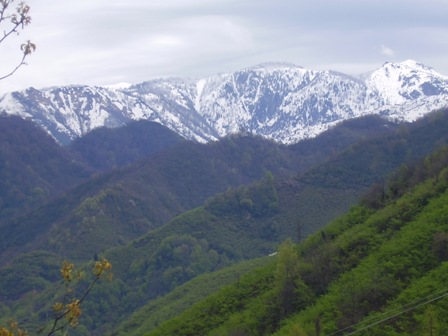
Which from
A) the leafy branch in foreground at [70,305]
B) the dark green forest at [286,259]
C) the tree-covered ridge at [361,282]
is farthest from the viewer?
the dark green forest at [286,259]

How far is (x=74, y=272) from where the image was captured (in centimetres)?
1141

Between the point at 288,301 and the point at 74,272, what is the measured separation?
128ft

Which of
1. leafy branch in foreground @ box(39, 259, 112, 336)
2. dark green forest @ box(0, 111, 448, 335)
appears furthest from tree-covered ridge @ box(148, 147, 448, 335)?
leafy branch in foreground @ box(39, 259, 112, 336)

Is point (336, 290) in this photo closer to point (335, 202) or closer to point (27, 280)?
point (335, 202)

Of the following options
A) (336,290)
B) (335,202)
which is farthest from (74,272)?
(335,202)

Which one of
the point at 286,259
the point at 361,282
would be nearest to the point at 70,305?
the point at 361,282

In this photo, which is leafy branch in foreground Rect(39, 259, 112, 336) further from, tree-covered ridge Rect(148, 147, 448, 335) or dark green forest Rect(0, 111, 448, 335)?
tree-covered ridge Rect(148, 147, 448, 335)

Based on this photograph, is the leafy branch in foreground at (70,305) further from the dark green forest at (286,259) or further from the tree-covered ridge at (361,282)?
the tree-covered ridge at (361,282)

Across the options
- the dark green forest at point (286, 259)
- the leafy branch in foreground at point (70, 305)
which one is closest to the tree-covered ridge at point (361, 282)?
the dark green forest at point (286, 259)

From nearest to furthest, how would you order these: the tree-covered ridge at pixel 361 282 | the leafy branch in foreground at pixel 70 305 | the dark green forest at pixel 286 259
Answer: the leafy branch in foreground at pixel 70 305 → the tree-covered ridge at pixel 361 282 → the dark green forest at pixel 286 259

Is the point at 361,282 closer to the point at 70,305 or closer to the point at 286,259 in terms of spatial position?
the point at 286,259

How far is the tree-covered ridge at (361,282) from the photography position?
37.1 meters

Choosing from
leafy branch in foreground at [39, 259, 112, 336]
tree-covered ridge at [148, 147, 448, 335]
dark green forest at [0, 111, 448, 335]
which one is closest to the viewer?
leafy branch in foreground at [39, 259, 112, 336]

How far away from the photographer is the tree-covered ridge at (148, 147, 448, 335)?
3706 cm
